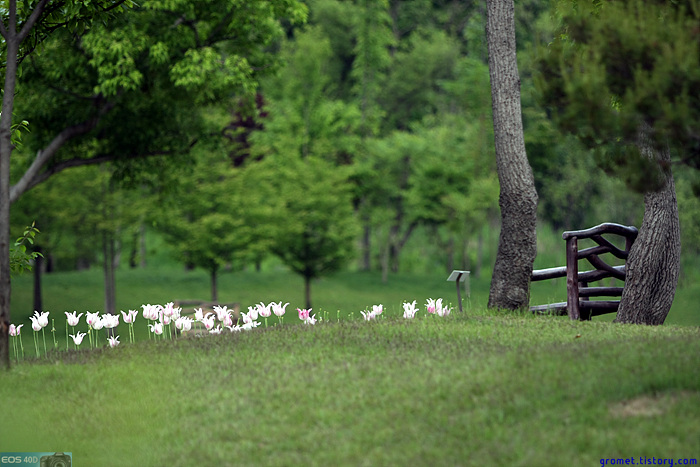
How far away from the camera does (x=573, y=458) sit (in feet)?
16.1

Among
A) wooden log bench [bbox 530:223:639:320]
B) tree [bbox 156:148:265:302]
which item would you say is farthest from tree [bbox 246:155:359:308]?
wooden log bench [bbox 530:223:639:320]

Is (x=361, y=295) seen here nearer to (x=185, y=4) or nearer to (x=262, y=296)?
(x=262, y=296)

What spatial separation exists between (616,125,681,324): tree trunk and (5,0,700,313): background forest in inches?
101

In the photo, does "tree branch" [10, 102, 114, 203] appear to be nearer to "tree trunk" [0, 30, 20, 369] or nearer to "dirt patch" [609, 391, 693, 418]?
"tree trunk" [0, 30, 20, 369]

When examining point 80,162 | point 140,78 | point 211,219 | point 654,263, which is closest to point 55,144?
point 80,162

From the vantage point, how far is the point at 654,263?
953cm

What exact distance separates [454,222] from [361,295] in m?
5.26

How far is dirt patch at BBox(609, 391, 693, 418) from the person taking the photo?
548 cm

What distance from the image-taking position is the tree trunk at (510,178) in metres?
10.4

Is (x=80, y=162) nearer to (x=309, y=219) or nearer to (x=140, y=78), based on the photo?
(x=140, y=78)

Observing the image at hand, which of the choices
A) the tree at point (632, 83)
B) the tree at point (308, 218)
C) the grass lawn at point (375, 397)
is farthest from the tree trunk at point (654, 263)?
the tree at point (308, 218)

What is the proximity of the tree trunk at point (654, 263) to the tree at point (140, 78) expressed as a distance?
8.49 metres

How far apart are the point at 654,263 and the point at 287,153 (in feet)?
65.1

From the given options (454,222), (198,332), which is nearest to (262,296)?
(454,222)
